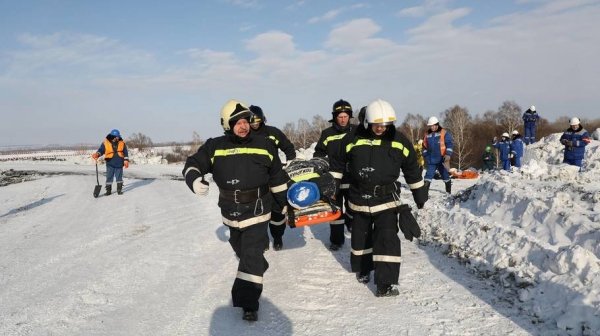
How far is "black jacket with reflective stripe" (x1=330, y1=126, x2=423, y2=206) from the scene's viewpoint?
4.96m

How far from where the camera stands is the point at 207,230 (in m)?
8.28

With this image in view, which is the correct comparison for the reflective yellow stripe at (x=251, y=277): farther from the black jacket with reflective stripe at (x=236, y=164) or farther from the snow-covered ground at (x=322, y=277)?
the black jacket with reflective stripe at (x=236, y=164)

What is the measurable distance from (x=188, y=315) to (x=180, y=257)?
7.32 ft

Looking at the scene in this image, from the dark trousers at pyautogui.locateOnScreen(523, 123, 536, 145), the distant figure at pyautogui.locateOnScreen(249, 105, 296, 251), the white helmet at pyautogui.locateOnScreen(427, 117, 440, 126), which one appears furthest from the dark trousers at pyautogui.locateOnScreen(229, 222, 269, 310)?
the dark trousers at pyautogui.locateOnScreen(523, 123, 536, 145)

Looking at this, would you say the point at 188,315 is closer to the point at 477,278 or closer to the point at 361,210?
the point at 361,210

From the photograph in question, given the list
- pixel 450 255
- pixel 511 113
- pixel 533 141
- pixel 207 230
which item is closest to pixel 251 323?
pixel 450 255

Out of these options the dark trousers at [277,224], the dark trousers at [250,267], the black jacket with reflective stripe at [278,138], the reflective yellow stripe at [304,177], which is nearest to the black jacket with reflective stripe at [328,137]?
the black jacket with reflective stripe at [278,138]

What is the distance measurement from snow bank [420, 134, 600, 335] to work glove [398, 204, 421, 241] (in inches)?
42.6

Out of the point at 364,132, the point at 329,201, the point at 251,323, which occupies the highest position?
the point at 364,132

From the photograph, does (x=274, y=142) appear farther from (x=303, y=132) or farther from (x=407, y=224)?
(x=303, y=132)

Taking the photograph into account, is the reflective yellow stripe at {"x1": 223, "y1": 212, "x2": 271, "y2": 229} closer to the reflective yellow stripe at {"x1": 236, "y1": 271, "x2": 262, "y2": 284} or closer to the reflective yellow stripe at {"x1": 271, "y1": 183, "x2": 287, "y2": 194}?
the reflective yellow stripe at {"x1": 271, "y1": 183, "x2": 287, "y2": 194}

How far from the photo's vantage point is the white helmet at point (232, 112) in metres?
4.50

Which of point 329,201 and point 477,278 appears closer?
point 477,278

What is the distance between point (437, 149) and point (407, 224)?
21.9ft
